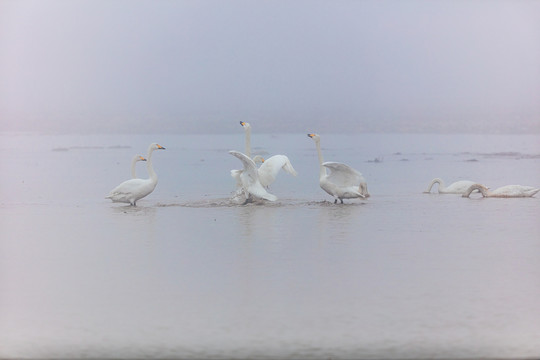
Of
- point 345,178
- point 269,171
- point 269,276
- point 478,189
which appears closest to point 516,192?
point 478,189

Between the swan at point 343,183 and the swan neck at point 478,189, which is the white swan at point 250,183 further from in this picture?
the swan neck at point 478,189

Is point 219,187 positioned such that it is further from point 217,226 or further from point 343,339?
point 343,339

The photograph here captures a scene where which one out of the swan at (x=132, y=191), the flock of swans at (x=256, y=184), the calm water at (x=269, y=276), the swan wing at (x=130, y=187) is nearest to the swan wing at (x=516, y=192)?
the calm water at (x=269, y=276)

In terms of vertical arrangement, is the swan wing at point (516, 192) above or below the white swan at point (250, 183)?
above

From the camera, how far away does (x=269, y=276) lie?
880cm

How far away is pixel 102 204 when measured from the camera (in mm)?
15383

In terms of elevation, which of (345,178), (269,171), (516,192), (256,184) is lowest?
(256,184)

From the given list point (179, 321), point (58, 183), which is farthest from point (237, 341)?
point (58, 183)

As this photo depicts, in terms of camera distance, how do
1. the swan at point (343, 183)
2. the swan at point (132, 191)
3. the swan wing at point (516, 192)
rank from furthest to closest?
the swan wing at point (516, 192) → the swan at point (343, 183) → the swan at point (132, 191)

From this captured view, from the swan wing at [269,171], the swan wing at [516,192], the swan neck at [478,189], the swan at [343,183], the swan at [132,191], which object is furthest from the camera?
the swan neck at [478,189]

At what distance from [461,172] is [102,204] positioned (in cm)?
1062

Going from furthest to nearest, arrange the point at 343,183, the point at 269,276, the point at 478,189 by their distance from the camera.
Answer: the point at 478,189 → the point at 343,183 → the point at 269,276

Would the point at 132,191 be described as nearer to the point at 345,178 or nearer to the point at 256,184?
the point at 256,184

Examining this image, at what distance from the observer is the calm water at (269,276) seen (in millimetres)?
6539
